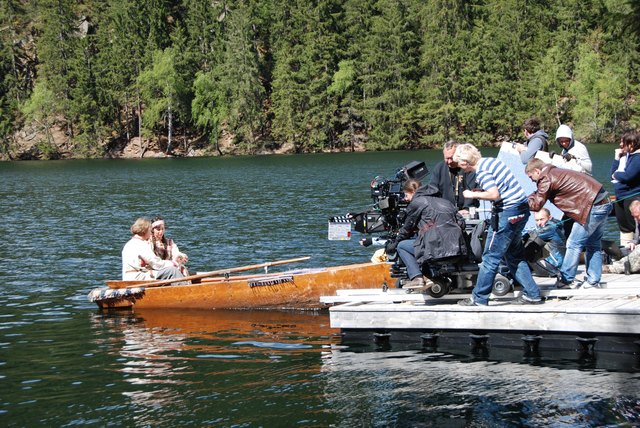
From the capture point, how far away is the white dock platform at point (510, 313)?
9781mm

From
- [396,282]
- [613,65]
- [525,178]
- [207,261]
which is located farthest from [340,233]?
[613,65]

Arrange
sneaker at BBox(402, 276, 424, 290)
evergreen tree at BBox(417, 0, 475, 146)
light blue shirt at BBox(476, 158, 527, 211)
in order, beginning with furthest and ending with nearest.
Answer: evergreen tree at BBox(417, 0, 475, 146)
sneaker at BBox(402, 276, 424, 290)
light blue shirt at BBox(476, 158, 527, 211)

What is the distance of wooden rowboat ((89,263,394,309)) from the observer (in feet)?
45.0

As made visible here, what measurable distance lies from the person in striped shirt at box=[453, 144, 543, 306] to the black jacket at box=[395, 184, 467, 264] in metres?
0.37

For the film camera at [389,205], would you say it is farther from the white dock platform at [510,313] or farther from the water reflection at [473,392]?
the water reflection at [473,392]

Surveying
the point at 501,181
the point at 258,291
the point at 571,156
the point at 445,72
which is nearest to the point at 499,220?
the point at 501,181

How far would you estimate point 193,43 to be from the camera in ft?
316

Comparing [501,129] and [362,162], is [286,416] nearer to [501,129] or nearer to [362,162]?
[362,162]

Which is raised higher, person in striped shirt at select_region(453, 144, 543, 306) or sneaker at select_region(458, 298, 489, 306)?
person in striped shirt at select_region(453, 144, 543, 306)

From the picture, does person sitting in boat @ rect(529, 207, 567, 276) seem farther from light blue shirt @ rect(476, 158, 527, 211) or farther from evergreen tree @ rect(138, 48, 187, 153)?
evergreen tree @ rect(138, 48, 187, 153)

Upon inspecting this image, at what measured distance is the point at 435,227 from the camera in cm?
1038

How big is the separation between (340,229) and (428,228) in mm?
2869

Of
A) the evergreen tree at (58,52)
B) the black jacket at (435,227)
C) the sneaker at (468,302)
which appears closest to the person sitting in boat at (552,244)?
the sneaker at (468,302)

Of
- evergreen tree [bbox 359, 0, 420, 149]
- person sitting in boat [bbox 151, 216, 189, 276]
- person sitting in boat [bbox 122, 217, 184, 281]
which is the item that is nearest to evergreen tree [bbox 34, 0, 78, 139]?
evergreen tree [bbox 359, 0, 420, 149]
